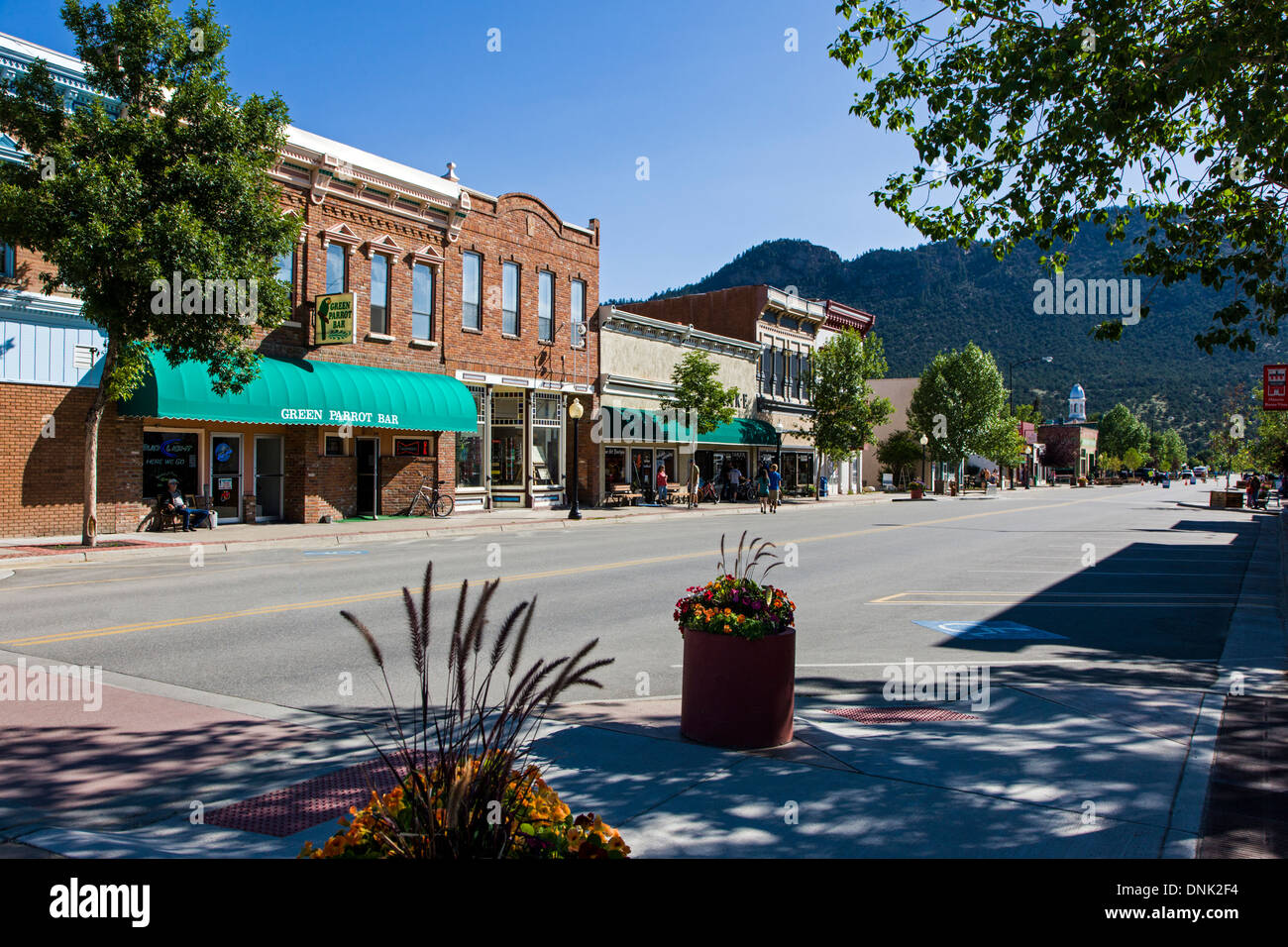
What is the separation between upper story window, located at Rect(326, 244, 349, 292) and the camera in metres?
24.4

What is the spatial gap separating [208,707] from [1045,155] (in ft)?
30.8

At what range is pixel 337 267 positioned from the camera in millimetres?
24719

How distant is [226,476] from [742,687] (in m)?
20.4

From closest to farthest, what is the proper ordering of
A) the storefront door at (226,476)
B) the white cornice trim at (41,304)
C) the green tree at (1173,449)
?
the white cornice trim at (41,304)
the storefront door at (226,476)
the green tree at (1173,449)

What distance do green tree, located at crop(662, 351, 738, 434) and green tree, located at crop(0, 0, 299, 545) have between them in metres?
19.7

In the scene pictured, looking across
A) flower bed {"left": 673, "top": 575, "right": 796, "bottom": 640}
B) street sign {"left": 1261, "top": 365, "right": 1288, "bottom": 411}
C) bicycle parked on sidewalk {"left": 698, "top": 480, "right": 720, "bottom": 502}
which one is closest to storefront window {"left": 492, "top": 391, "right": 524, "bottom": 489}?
bicycle parked on sidewalk {"left": 698, "top": 480, "right": 720, "bottom": 502}

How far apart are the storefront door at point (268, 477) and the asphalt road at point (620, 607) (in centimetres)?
481

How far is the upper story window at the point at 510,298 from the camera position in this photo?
100 ft

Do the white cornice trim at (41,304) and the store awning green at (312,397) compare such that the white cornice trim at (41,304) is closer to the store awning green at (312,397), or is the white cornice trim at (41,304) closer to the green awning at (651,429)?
the store awning green at (312,397)

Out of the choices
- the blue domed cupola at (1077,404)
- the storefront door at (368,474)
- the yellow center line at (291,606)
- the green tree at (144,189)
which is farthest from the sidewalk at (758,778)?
the blue domed cupola at (1077,404)

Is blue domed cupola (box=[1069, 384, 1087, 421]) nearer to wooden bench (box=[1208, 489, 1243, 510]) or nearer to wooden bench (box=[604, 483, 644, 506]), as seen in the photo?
wooden bench (box=[1208, 489, 1243, 510])

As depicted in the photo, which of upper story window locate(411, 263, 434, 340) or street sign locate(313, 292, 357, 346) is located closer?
street sign locate(313, 292, 357, 346)
